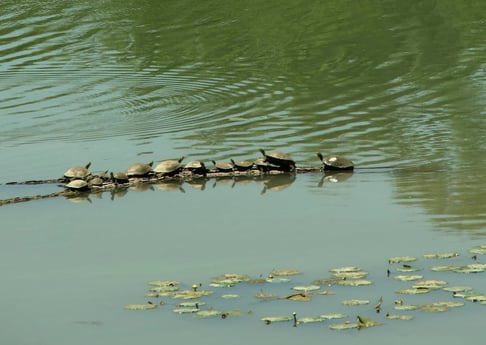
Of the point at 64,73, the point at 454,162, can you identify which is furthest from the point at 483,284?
the point at 64,73

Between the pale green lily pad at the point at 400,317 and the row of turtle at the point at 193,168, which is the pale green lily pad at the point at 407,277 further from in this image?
the row of turtle at the point at 193,168

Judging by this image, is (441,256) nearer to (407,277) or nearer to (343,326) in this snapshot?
(407,277)

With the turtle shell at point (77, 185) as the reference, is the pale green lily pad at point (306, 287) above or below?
below

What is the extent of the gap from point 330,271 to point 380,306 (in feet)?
3.56

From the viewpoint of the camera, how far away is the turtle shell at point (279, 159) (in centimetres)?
1545

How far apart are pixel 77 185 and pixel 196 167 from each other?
153cm

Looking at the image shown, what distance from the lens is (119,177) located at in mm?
15227

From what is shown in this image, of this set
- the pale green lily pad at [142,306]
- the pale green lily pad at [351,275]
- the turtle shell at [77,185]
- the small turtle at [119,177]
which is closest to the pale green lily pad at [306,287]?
the pale green lily pad at [351,275]

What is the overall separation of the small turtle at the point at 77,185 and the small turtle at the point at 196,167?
135cm

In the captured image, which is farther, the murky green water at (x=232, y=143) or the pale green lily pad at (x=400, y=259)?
the pale green lily pad at (x=400, y=259)

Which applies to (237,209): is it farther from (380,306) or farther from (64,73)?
(64,73)

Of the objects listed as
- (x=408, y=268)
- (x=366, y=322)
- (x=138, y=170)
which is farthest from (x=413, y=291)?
(x=138, y=170)

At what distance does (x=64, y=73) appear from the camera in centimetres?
2477

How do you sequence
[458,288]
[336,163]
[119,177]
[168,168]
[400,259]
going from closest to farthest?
[458,288] → [400,259] → [119,177] → [336,163] → [168,168]
